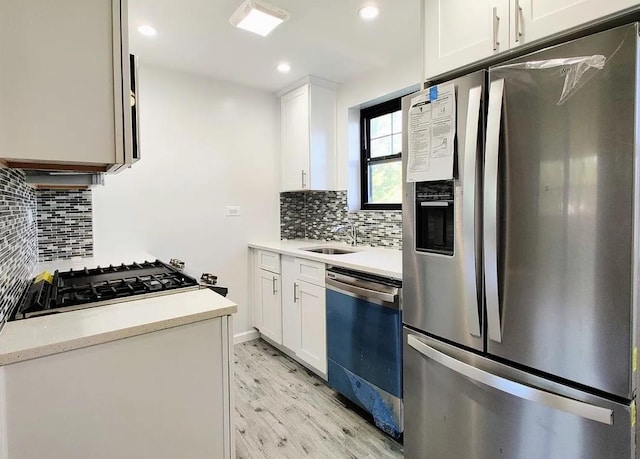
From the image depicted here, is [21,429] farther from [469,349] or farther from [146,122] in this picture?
[146,122]

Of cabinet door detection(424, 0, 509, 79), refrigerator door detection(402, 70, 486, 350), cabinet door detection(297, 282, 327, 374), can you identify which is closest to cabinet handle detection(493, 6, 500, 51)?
cabinet door detection(424, 0, 509, 79)

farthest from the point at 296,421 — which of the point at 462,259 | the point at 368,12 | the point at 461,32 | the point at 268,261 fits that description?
the point at 368,12

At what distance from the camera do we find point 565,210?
3.57ft

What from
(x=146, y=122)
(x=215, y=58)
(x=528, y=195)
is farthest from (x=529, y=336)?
(x=146, y=122)

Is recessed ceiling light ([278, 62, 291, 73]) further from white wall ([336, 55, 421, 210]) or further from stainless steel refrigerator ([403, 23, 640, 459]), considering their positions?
stainless steel refrigerator ([403, 23, 640, 459])

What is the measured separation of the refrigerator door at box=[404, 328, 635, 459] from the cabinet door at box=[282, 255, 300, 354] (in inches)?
48.5

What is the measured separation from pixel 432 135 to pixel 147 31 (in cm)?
198

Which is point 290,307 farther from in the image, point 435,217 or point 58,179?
point 58,179

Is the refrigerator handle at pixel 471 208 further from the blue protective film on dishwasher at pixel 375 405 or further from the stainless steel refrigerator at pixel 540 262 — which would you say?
the blue protective film on dishwasher at pixel 375 405

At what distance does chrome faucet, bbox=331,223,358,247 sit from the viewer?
312 cm

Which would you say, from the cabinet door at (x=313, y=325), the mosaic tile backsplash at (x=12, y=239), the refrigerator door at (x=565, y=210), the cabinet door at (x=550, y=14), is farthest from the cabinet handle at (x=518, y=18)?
the mosaic tile backsplash at (x=12, y=239)

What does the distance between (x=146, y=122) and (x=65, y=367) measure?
90.3 inches

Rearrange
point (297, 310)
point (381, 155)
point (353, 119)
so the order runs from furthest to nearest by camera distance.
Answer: point (353, 119)
point (381, 155)
point (297, 310)

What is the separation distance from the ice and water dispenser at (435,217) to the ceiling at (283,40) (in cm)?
117
